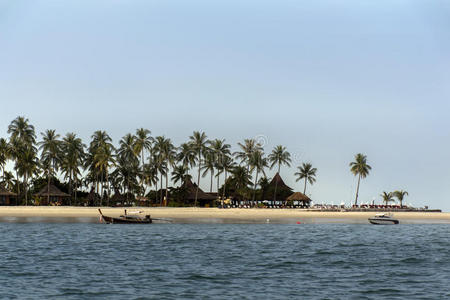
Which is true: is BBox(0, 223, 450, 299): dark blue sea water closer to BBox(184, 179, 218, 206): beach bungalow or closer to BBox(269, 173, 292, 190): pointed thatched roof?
BBox(184, 179, 218, 206): beach bungalow

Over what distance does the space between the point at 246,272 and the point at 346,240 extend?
86.4 ft

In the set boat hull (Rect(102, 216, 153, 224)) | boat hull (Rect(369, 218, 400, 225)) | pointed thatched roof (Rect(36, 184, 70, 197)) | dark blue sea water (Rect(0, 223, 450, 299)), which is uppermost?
pointed thatched roof (Rect(36, 184, 70, 197))

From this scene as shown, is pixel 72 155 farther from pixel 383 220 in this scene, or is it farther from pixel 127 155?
pixel 383 220

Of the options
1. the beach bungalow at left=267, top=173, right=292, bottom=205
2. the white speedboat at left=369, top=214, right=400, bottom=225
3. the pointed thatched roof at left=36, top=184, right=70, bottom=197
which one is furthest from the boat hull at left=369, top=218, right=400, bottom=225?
the pointed thatched roof at left=36, top=184, right=70, bottom=197

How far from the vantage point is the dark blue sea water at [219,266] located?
2938cm

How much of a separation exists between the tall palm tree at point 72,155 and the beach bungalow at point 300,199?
159 ft

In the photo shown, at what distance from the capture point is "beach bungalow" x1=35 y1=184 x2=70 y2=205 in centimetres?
12744

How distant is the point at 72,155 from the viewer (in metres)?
132

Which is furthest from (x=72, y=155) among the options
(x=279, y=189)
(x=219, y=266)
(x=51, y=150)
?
(x=219, y=266)

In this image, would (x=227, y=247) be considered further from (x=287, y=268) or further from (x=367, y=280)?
(x=367, y=280)

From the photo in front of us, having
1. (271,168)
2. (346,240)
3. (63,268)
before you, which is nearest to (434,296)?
(63,268)

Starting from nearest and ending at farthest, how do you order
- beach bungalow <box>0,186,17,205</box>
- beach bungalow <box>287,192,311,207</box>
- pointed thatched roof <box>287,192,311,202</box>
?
beach bungalow <box>0,186,17,205</box> → pointed thatched roof <box>287,192,311,202</box> → beach bungalow <box>287,192,311,207</box>

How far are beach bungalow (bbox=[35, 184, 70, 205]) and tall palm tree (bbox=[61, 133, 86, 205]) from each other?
3573 mm

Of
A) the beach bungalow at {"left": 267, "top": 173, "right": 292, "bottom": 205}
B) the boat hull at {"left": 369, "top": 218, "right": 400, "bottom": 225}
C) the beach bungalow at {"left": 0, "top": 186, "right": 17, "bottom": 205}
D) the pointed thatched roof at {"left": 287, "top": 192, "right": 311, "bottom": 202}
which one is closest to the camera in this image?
the boat hull at {"left": 369, "top": 218, "right": 400, "bottom": 225}
